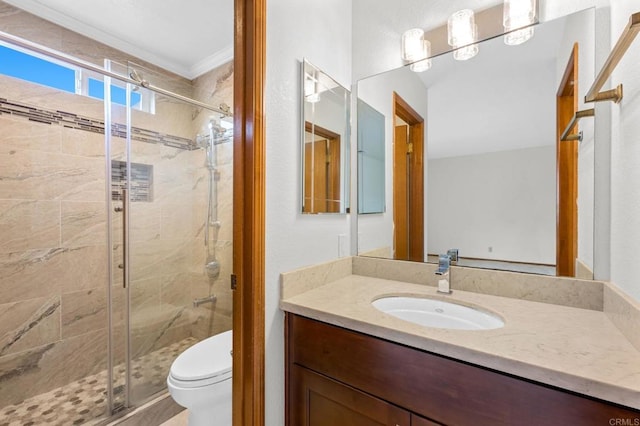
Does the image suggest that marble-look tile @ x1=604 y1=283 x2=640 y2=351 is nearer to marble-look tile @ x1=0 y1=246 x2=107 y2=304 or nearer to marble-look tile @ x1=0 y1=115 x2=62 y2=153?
marble-look tile @ x1=0 y1=246 x2=107 y2=304

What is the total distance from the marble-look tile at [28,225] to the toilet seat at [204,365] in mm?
1231

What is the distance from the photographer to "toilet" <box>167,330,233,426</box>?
128cm

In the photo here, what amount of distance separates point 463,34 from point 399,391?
1.49 m

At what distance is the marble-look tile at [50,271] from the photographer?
1.68 metres

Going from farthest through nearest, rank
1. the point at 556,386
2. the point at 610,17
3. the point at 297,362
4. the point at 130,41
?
1. the point at 130,41
2. the point at 297,362
3. the point at 610,17
4. the point at 556,386

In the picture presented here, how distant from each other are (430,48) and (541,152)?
0.71m

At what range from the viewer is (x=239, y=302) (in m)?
1.04

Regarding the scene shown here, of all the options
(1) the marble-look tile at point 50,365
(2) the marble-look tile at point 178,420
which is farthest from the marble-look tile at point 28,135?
(2) the marble-look tile at point 178,420

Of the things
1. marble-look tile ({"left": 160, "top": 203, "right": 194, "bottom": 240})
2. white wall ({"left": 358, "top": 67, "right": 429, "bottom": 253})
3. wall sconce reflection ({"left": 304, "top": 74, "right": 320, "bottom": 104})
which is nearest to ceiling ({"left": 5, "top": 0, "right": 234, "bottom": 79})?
wall sconce reflection ({"left": 304, "top": 74, "right": 320, "bottom": 104})

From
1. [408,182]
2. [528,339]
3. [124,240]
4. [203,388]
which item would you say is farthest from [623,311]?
[124,240]

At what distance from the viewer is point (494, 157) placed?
4.03 feet

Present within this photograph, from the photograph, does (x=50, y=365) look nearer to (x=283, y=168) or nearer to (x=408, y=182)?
(x=283, y=168)

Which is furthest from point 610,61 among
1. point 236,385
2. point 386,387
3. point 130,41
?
point 130,41

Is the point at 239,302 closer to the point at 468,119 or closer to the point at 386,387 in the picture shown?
the point at 386,387
